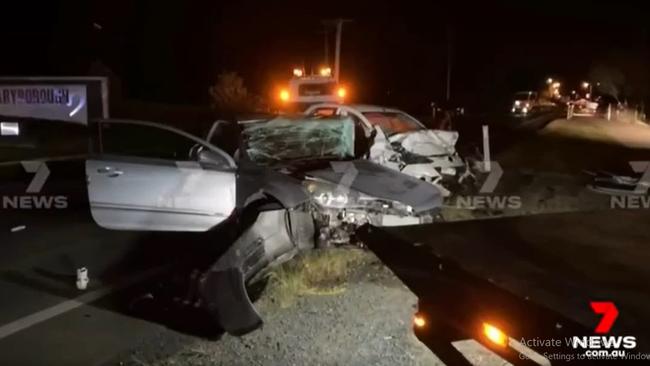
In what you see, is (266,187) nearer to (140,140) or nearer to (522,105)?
A: (140,140)

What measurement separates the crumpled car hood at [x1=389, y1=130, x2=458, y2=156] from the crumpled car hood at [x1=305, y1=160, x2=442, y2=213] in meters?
2.77

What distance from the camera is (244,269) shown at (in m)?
6.11

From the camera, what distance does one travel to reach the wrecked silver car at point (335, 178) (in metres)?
8.39

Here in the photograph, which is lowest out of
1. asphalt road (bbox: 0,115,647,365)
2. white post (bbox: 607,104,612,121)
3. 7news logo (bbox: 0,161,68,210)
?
white post (bbox: 607,104,612,121)

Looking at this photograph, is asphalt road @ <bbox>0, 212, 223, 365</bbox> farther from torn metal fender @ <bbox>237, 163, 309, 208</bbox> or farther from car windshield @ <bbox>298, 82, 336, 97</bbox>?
car windshield @ <bbox>298, 82, 336, 97</bbox>

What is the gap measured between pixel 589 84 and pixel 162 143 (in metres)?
93.6

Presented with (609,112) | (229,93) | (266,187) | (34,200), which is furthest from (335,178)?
(609,112)

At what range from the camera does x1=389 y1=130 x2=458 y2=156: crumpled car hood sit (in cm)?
1213

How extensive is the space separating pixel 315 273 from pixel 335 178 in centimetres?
131

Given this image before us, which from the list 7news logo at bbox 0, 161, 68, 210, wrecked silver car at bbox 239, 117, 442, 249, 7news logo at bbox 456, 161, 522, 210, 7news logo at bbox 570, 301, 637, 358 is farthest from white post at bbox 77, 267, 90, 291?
7news logo at bbox 456, 161, 522, 210

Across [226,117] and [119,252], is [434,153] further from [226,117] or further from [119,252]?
[119,252]

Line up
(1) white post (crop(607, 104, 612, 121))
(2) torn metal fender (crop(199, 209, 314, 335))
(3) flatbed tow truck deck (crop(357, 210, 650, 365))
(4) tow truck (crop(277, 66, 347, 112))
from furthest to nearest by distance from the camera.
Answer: (1) white post (crop(607, 104, 612, 121))
(4) tow truck (crop(277, 66, 347, 112))
(2) torn metal fender (crop(199, 209, 314, 335))
(3) flatbed tow truck deck (crop(357, 210, 650, 365))

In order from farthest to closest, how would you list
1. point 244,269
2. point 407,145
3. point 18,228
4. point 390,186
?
point 407,145
point 18,228
point 390,186
point 244,269

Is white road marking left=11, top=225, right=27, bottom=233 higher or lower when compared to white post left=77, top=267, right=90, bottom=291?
lower
